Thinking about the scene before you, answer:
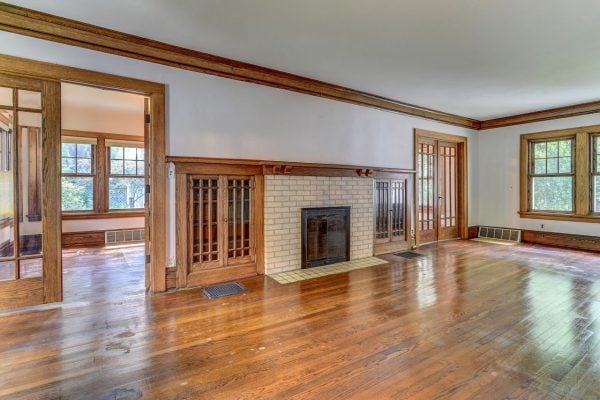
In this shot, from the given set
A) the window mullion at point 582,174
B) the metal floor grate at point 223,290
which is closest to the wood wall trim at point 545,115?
the window mullion at point 582,174

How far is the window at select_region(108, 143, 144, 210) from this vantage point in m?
6.78

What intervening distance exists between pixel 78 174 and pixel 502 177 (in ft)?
30.3

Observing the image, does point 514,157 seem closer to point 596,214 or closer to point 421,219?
point 596,214

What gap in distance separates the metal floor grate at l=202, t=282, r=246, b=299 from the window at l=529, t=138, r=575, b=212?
656 cm

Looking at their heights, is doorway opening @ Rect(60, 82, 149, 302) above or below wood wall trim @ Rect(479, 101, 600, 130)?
below

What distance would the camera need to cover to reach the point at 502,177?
23.3 ft

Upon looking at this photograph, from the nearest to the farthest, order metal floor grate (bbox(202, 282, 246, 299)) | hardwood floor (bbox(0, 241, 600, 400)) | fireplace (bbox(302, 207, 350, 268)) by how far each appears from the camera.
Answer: hardwood floor (bbox(0, 241, 600, 400)) → metal floor grate (bbox(202, 282, 246, 299)) → fireplace (bbox(302, 207, 350, 268))

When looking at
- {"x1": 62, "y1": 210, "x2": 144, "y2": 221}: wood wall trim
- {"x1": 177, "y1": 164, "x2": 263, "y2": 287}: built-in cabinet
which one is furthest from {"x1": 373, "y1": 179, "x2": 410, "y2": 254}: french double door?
{"x1": 62, "y1": 210, "x2": 144, "y2": 221}: wood wall trim

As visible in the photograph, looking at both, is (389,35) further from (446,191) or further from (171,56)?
(446,191)

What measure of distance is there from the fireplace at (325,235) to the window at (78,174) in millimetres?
4857

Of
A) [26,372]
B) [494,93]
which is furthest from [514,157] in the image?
[26,372]

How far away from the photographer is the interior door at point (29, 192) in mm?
2963

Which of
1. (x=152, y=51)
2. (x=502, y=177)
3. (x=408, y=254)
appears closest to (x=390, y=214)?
(x=408, y=254)

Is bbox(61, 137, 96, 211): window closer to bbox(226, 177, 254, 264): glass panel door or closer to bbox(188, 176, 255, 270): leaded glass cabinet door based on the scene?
bbox(188, 176, 255, 270): leaded glass cabinet door
